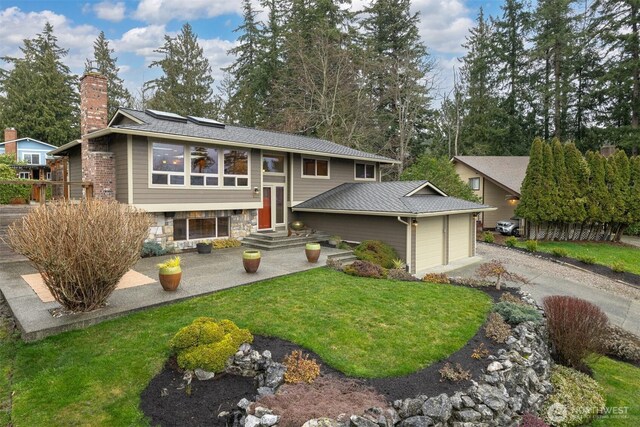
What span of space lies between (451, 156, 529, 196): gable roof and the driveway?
791 centimetres

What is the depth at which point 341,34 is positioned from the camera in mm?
25984

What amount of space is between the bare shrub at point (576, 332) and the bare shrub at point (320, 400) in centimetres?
456

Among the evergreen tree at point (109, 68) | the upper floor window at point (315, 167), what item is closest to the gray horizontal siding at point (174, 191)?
the upper floor window at point (315, 167)

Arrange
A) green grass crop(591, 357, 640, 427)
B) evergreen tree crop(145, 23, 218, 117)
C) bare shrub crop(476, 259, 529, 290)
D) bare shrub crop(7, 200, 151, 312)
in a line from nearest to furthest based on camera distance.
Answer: green grass crop(591, 357, 640, 427) → bare shrub crop(7, 200, 151, 312) → bare shrub crop(476, 259, 529, 290) → evergreen tree crop(145, 23, 218, 117)

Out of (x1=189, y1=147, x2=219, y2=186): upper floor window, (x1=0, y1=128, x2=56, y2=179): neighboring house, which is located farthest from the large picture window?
(x1=0, y1=128, x2=56, y2=179): neighboring house

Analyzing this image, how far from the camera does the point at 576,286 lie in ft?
37.4

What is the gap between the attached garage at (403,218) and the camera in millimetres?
12000

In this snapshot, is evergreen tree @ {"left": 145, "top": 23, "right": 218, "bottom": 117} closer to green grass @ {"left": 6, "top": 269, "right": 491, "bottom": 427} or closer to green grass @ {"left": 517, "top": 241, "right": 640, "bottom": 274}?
green grass @ {"left": 6, "top": 269, "right": 491, "bottom": 427}

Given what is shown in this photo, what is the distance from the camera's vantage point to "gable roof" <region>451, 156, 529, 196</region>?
71.1ft

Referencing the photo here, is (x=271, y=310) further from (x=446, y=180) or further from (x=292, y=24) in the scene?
(x=292, y=24)

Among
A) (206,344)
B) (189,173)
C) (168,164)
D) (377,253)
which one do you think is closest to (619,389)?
(377,253)

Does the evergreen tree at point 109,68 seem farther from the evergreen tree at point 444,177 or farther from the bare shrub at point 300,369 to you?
the bare shrub at point 300,369

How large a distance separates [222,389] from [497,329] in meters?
4.63

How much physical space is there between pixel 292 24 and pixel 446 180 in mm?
17886
